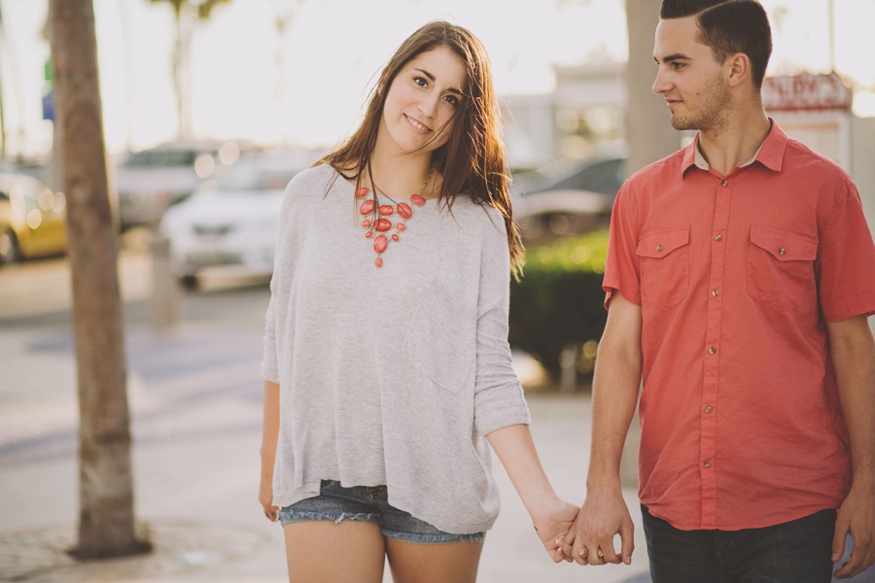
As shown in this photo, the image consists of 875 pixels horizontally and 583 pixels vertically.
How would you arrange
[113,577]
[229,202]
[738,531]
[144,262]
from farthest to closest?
[144,262] → [229,202] → [113,577] → [738,531]

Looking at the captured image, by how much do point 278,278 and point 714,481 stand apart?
1.22 metres

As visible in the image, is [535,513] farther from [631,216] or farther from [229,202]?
[229,202]

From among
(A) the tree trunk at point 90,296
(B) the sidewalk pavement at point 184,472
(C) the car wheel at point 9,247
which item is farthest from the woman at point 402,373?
(C) the car wheel at point 9,247

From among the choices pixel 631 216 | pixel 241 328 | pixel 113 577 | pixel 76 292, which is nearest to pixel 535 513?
pixel 631 216

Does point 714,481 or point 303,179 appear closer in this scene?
point 714,481

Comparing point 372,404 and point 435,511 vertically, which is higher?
point 372,404

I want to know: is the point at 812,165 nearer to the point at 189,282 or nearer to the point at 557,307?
the point at 557,307

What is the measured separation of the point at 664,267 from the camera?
2.60 m

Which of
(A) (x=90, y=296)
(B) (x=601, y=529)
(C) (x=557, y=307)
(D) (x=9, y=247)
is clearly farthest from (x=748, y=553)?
(D) (x=9, y=247)

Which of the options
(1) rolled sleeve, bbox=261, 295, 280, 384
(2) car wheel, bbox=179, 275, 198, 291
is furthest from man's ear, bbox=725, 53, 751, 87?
(2) car wheel, bbox=179, 275, 198, 291

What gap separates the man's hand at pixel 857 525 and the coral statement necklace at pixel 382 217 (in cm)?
125

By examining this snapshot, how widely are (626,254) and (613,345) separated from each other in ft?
0.77

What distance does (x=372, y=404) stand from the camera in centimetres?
265

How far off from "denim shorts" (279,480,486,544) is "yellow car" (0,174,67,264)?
739 inches
